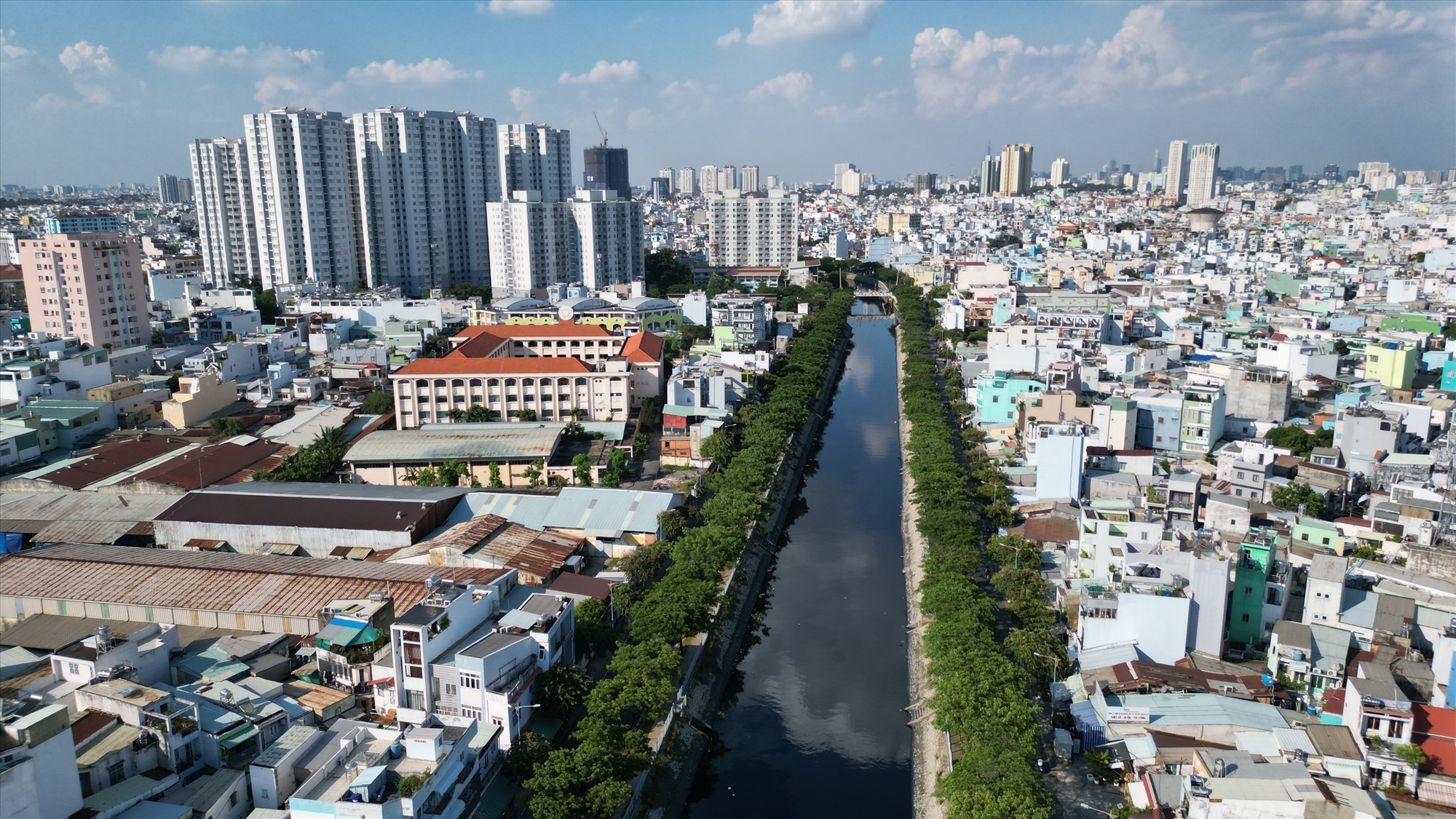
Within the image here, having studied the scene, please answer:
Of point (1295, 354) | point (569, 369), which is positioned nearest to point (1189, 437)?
point (1295, 354)

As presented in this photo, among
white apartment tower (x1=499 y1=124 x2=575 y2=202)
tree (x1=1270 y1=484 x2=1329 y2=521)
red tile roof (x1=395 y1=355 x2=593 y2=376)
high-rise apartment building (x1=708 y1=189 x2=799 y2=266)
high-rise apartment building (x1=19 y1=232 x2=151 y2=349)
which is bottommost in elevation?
tree (x1=1270 y1=484 x2=1329 y2=521)

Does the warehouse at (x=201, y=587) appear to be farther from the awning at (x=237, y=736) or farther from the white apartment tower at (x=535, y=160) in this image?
the white apartment tower at (x=535, y=160)

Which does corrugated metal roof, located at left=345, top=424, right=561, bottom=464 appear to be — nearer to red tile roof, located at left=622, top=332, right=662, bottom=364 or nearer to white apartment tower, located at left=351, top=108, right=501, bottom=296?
red tile roof, located at left=622, top=332, right=662, bottom=364

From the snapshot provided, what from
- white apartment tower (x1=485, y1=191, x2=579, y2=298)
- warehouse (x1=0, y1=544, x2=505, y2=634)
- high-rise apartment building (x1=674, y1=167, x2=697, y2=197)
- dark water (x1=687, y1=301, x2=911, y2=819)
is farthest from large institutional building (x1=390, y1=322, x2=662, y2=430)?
high-rise apartment building (x1=674, y1=167, x2=697, y2=197)

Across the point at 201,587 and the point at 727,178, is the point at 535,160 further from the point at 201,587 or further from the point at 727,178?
the point at 727,178

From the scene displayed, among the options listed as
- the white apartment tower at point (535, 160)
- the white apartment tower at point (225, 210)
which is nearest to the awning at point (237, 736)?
the white apartment tower at point (225, 210)

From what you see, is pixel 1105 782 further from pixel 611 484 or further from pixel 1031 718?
pixel 611 484

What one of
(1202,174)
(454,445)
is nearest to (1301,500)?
(454,445)
